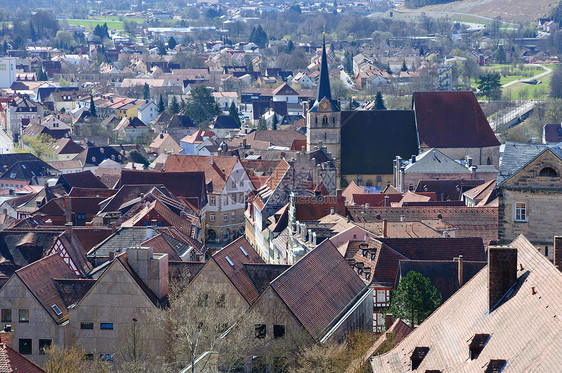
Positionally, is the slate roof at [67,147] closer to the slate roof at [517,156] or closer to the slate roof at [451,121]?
the slate roof at [451,121]

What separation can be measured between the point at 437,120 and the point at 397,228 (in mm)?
43510

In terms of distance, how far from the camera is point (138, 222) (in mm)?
67125

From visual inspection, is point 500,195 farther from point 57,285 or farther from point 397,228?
point 397,228

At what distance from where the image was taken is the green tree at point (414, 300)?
44938mm

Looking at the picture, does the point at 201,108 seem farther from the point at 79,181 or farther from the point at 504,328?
the point at 504,328

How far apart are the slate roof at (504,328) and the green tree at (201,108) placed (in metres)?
136

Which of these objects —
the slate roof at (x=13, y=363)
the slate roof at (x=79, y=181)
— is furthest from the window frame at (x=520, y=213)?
the slate roof at (x=79, y=181)

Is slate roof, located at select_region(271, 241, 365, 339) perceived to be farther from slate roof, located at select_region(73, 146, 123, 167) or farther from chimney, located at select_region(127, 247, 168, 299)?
slate roof, located at select_region(73, 146, 123, 167)

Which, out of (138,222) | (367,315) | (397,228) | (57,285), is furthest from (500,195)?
(138,222)

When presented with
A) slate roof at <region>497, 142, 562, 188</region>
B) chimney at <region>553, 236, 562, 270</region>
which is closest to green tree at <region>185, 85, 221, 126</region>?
slate roof at <region>497, 142, 562, 188</region>

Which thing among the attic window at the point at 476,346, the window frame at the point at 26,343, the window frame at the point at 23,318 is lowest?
the window frame at the point at 26,343

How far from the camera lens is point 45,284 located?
4572cm

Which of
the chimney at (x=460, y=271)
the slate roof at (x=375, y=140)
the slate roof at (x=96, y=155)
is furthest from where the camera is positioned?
the slate roof at (x=96, y=155)

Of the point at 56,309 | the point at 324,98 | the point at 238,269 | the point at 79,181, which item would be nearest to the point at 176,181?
the point at 79,181
